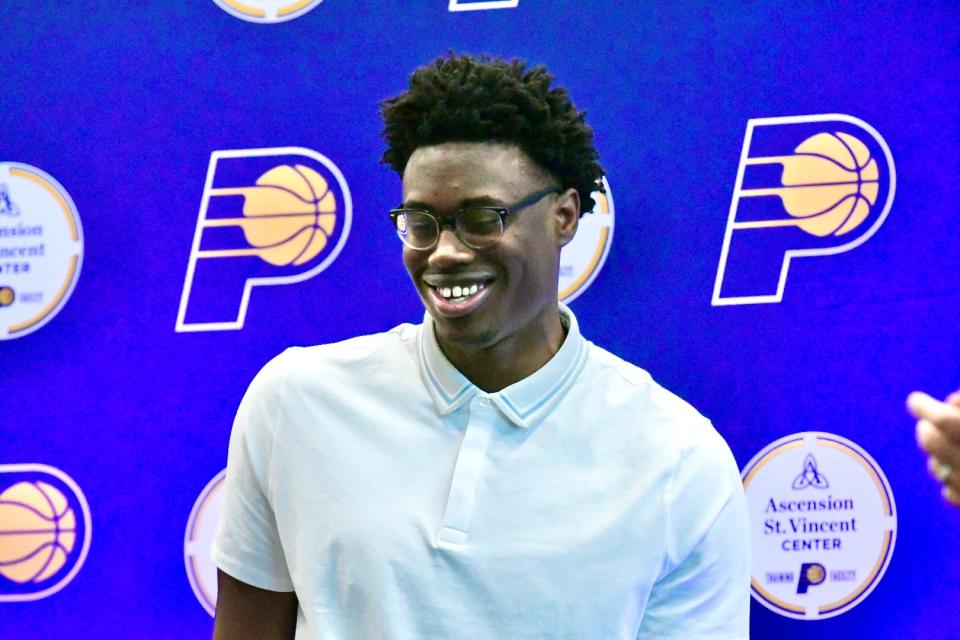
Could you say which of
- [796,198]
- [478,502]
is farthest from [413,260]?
[796,198]

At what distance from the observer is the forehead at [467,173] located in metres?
1.74

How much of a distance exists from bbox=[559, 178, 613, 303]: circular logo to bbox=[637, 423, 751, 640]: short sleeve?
1.38ft

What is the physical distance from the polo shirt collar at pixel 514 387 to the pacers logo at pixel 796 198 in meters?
0.42

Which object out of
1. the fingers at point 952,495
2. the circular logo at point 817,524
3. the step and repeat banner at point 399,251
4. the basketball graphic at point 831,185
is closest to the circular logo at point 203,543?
the step and repeat banner at point 399,251

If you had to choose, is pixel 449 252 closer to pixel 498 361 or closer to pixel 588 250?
pixel 498 361

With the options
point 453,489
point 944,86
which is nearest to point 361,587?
point 453,489

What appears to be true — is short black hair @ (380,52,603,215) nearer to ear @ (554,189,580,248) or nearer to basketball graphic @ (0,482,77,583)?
ear @ (554,189,580,248)

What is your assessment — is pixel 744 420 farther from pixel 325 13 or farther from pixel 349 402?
pixel 325 13

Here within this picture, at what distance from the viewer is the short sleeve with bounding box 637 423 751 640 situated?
5.86ft

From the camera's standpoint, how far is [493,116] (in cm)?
177

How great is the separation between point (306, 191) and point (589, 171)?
58cm

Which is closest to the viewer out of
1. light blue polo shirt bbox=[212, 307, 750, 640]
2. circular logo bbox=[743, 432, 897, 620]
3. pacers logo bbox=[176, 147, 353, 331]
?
light blue polo shirt bbox=[212, 307, 750, 640]

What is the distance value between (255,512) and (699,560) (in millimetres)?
624

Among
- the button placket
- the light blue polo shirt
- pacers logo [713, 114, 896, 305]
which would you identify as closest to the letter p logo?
the light blue polo shirt
